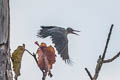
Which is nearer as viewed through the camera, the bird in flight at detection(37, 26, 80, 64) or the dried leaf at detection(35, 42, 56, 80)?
the dried leaf at detection(35, 42, 56, 80)

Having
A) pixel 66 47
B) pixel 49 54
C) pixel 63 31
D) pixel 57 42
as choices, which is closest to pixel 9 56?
pixel 49 54

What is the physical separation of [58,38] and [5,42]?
2.10 meters

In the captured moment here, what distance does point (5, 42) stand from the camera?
3.63m

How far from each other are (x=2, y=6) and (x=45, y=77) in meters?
0.84

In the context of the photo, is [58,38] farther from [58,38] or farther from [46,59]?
[46,59]

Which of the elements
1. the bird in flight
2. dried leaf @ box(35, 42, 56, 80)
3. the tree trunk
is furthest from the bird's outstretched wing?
the tree trunk

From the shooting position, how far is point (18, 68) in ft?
12.2

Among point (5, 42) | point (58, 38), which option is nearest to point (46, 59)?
point (5, 42)

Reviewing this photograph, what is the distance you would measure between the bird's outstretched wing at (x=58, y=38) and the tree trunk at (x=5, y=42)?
1.38 m

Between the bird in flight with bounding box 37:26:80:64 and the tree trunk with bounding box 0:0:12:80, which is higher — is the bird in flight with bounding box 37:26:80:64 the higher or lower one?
the lower one

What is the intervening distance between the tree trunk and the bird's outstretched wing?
138cm

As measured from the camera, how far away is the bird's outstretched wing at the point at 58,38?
199 inches

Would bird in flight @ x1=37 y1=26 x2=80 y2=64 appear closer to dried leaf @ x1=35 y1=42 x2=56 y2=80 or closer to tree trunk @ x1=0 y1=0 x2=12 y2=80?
dried leaf @ x1=35 y1=42 x2=56 y2=80

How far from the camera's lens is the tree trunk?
11.6 ft
